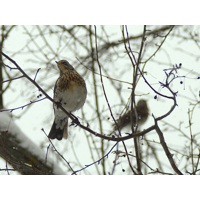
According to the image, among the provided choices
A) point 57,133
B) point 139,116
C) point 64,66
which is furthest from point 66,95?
point 139,116

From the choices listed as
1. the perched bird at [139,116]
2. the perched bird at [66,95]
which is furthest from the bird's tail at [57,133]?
the perched bird at [139,116]

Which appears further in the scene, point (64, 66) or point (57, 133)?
point (64, 66)

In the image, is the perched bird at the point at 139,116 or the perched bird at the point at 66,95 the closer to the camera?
the perched bird at the point at 139,116

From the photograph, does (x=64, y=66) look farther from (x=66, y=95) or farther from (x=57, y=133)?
(x=57, y=133)

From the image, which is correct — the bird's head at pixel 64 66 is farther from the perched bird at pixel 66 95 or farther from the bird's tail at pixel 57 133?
the bird's tail at pixel 57 133

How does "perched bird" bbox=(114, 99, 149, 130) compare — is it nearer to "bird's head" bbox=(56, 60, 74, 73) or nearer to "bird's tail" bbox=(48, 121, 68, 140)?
"bird's tail" bbox=(48, 121, 68, 140)
